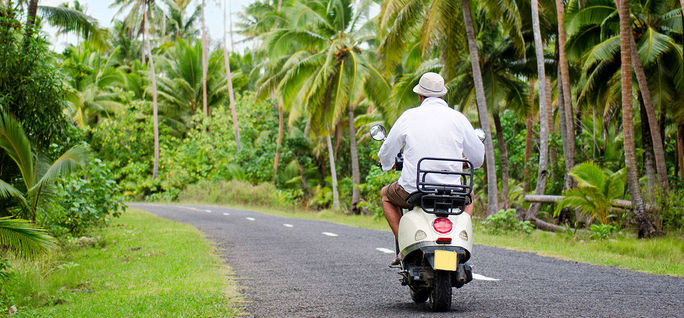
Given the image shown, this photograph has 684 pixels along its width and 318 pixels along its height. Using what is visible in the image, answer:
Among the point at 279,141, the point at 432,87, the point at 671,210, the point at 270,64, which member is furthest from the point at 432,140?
the point at 279,141

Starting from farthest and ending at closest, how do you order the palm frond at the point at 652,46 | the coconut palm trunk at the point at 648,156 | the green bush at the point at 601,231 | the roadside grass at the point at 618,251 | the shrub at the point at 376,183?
the shrub at the point at 376,183, the coconut palm trunk at the point at 648,156, the palm frond at the point at 652,46, the green bush at the point at 601,231, the roadside grass at the point at 618,251

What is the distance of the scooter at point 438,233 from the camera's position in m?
4.68

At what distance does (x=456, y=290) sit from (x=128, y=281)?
148 inches

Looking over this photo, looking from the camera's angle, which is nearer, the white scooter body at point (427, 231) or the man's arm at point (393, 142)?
the white scooter body at point (427, 231)

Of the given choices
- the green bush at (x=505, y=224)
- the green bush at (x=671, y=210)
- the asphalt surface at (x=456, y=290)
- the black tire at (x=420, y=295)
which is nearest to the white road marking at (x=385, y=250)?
the asphalt surface at (x=456, y=290)

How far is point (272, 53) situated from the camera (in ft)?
84.9

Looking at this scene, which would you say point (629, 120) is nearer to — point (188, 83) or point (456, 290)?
point (456, 290)

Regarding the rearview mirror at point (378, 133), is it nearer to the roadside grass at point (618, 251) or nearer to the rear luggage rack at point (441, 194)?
the rear luggage rack at point (441, 194)

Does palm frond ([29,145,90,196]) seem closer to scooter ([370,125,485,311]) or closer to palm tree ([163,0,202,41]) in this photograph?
scooter ([370,125,485,311])

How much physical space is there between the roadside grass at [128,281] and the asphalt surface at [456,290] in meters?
0.36

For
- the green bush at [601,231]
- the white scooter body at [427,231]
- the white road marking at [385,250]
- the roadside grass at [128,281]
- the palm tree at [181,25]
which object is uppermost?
the palm tree at [181,25]

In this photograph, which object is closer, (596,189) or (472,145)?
(472,145)

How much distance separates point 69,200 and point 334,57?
596 inches

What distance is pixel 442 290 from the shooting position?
4.80m
